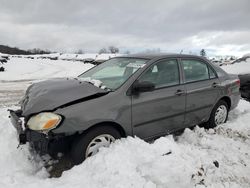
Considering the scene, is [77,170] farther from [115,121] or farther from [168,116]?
[168,116]

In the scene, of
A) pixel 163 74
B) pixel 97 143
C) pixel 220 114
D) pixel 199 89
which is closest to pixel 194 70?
pixel 199 89

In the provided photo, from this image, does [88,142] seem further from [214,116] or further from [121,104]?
[214,116]

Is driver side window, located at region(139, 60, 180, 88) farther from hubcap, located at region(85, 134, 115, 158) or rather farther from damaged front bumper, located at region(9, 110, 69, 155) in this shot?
damaged front bumper, located at region(9, 110, 69, 155)

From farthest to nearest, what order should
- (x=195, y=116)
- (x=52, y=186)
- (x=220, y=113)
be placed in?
(x=220, y=113)
(x=195, y=116)
(x=52, y=186)

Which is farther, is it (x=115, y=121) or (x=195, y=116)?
(x=195, y=116)

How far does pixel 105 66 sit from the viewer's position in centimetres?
579

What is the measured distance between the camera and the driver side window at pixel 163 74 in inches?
196

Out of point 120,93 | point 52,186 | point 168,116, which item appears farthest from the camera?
point 168,116

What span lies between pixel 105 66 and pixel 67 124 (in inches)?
81.4

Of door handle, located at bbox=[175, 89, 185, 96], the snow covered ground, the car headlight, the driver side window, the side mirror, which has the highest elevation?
the driver side window

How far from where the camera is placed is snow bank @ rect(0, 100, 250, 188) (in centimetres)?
367

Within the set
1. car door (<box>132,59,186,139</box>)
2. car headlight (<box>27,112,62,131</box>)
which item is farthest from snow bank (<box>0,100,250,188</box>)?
car headlight (<box>27,112,62,131</box>)

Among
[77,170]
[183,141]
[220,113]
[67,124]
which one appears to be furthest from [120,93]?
[220,113]

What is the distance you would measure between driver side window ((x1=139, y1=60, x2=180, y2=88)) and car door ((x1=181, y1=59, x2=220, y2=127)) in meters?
0.22
